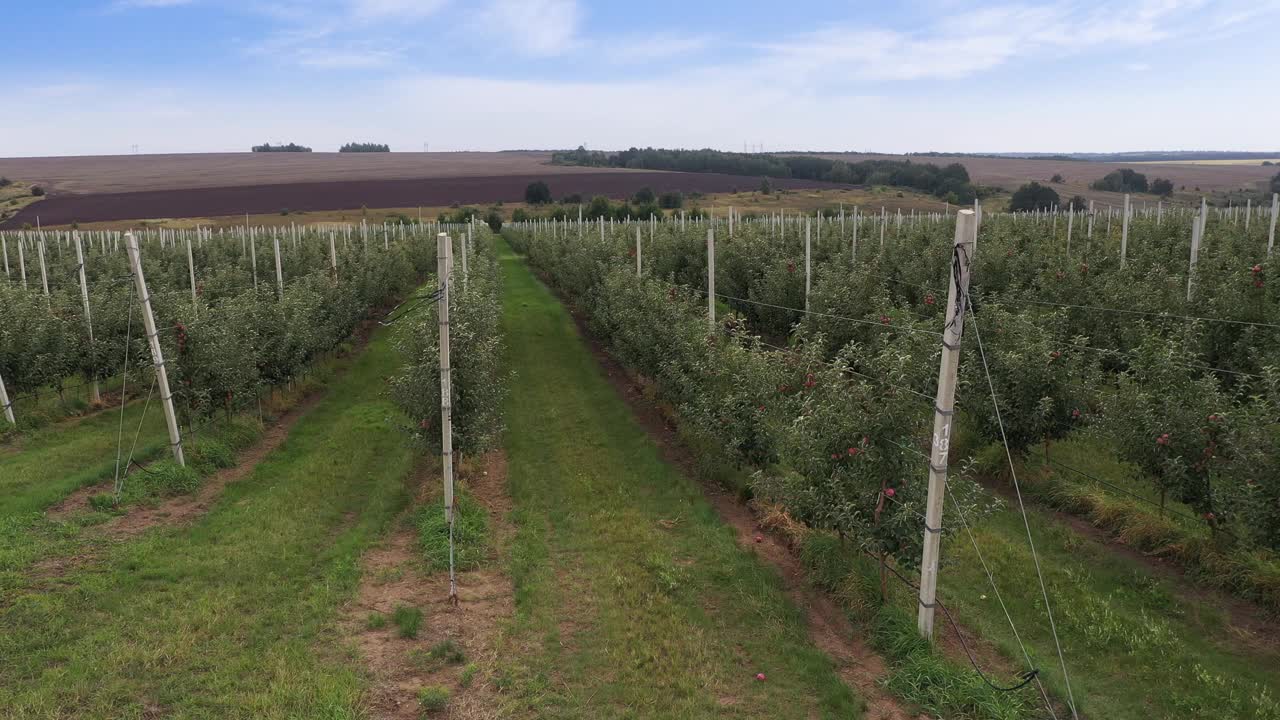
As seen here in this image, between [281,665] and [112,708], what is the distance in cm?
147

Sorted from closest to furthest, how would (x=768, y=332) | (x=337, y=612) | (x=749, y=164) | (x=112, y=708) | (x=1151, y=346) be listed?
(x=112, y=708) → (x=337, y=612) → (x=1151, y=346) → (x=768, y=332) → (x=749, y=164)

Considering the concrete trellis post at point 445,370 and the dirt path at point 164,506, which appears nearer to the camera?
the concrete trellis post at point 445,370

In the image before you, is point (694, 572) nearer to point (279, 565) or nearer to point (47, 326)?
point (279, 565)

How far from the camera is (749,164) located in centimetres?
12738

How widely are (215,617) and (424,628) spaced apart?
7.95 feet

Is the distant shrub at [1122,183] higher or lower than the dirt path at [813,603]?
higher

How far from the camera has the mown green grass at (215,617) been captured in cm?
759

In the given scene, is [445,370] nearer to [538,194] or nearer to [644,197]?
[644,197]

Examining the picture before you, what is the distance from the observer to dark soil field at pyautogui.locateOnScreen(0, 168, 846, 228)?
79.5 metres

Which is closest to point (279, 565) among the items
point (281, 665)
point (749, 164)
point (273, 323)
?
point (281, 665)

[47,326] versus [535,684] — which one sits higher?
[47,326]

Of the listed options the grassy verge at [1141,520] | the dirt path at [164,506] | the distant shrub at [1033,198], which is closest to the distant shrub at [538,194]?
the distant shrub at [1033,198]

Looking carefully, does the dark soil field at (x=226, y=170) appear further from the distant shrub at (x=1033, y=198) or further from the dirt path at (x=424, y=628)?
the dirt path at (x=424, y=628)

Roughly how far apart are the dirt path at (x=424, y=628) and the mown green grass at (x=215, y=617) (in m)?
0.26
